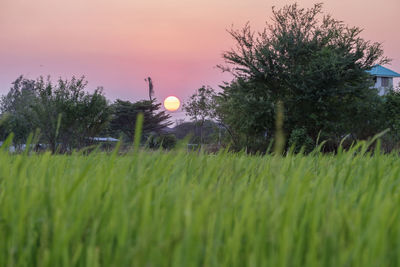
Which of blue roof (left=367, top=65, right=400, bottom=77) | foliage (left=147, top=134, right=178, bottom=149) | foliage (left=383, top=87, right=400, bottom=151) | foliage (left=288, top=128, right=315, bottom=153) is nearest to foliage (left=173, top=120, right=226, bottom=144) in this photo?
foliage (left=147, top=134, right=178, bottom=149)

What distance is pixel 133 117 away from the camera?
73812 millimetres

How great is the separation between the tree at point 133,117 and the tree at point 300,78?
48.5m

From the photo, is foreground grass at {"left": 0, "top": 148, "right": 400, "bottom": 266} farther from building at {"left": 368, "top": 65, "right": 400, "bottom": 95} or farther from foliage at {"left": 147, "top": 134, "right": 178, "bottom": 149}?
building at {"left": 368, "top": 65, "right": 400, "bottom": 95}

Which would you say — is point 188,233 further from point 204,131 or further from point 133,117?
point 133,117

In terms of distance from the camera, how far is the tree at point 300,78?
963 inches

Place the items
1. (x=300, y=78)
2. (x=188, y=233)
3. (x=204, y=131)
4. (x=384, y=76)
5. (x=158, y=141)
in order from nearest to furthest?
(x=188, y=233), (x=158, y=141), (x=300, y=78), (x=204, y=131), (x=384, y=76)

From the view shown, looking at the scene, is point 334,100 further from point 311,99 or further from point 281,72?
point 281,72

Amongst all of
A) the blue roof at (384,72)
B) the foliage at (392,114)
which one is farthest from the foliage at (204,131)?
the blue roof at (384,72)

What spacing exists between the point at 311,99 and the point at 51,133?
19314 mm

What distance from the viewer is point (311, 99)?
2483 cm

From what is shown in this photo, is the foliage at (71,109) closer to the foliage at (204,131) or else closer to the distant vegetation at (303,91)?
the distant vegetation at (303,91)

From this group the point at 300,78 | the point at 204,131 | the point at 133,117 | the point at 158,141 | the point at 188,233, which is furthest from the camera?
the point at 133,117

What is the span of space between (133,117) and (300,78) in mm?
53427

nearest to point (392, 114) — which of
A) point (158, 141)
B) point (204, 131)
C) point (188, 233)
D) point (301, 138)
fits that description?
point (301, 138)
